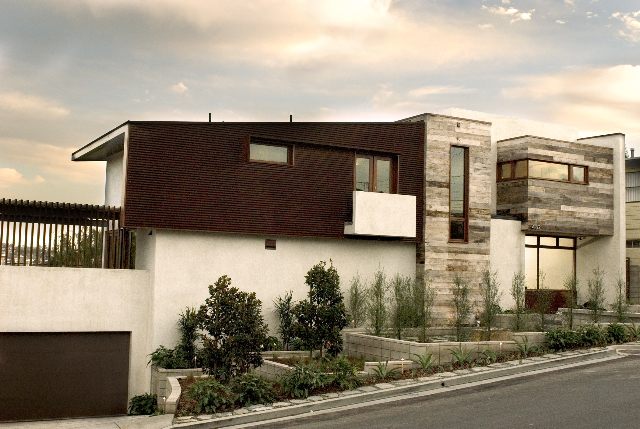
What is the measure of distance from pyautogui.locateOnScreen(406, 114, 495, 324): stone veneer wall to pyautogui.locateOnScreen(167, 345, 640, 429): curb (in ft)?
17.6

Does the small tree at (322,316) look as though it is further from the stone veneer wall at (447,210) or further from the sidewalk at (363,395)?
the stone veneer wall at (447,210)

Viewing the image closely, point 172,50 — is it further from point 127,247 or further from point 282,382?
point 282,382

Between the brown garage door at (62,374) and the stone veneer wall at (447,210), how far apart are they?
1016 centimetres

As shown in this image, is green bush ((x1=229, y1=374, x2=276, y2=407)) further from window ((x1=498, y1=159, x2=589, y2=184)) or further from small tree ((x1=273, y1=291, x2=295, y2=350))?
window ((x1=498, y1=159, x2=589, y2=184))

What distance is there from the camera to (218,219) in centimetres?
1812

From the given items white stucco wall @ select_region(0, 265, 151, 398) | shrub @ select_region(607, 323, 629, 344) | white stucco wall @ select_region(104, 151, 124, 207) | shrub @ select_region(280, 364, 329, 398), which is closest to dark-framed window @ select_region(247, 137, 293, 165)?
white stucco wall @ select_region(0, 265, 151, 398)

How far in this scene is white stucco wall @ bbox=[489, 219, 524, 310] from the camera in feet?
75.9

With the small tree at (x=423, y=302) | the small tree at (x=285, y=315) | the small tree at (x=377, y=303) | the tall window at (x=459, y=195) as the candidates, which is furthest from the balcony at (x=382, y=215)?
the small tree at (x=285, y=315)

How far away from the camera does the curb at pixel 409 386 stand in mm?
11678

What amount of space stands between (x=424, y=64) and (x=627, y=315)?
1087cm

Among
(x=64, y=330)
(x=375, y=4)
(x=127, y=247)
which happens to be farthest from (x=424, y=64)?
(x=64, y=330)

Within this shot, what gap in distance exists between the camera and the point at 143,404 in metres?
16.9

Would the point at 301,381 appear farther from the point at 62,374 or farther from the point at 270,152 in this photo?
the point at 270,152

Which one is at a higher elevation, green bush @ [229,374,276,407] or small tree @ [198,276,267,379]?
small tree @ [198,276,267,379]
